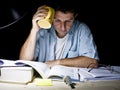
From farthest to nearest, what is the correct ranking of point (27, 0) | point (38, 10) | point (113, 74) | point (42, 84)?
point (38, 10)
point (27, 0)
point (113, 74)
point (42, 84)

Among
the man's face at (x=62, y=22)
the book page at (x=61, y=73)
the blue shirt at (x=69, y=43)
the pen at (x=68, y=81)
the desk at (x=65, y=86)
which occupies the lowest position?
the desk at (x=65, y=86)

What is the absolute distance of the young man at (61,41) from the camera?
6.21 feet

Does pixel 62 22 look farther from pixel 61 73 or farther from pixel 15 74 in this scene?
pixel 15 74

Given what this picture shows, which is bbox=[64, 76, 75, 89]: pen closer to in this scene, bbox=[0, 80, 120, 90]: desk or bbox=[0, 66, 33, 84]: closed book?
bbox=[0, 80, 120, 90]: desk

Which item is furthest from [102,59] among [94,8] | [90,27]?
[94,8]

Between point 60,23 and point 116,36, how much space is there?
0.50 m

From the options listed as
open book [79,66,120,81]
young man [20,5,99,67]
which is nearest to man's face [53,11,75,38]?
young man [20,5,99,67]

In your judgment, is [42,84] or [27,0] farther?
[27,0]

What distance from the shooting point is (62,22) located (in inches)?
77.4

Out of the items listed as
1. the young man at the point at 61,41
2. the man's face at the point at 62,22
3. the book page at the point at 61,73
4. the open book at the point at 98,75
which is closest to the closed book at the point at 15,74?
the book page at the point at 61,73

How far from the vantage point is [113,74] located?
1.46 meters

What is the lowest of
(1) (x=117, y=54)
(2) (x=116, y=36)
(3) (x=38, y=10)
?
(1) (x=117, y=54)

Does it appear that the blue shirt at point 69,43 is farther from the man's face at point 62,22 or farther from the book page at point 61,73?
the book page at point 61,73

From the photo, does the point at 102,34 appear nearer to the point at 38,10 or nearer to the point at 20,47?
the point at 38,10
